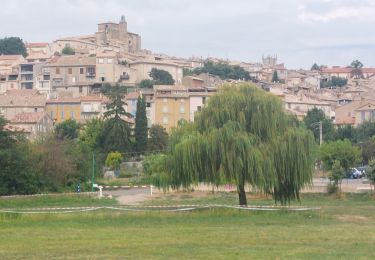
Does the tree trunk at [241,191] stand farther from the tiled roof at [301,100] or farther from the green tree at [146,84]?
the tiled roof at [301,100]

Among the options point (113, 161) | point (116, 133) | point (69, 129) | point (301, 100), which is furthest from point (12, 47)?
point (113, 161)

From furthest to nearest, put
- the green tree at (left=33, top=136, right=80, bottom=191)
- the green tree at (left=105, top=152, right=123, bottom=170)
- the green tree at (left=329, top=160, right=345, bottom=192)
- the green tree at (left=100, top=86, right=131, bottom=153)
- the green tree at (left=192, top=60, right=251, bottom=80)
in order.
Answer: the green tree at (left=192, top=60, right=251, bottom=80) → the green tree at (left=100, top=86, right=131, bottom=153) → the green tree at (left=105, top=152, right=123, bottom=170) → the green tree at (left=329, top=160, right=345, bottom=192) → the green tree at (left=33, top=136, right=80, bottom=191)

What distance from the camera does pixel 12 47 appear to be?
18988cm

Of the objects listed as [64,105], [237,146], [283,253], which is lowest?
[283,253]

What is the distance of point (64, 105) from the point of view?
116625 mm

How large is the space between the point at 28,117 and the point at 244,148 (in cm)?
7516

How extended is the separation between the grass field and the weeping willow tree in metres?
1.68

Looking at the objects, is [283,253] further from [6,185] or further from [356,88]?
[356,88]

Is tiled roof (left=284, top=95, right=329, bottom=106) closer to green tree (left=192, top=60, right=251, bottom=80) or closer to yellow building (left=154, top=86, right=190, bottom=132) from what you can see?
yellow building (left=154, top=86, right=190, bottom=132)

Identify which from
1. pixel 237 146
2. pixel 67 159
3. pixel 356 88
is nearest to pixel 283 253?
pixel 237 146

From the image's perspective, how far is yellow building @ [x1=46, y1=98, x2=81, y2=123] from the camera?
11559cm

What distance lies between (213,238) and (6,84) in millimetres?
129879

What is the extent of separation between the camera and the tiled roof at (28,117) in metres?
101

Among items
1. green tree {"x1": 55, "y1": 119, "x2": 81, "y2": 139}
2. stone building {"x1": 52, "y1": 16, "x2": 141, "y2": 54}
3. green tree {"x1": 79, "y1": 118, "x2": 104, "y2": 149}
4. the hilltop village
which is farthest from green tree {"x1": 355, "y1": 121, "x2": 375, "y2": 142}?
stone building {"x1": 52, "y1": 16, "x2": 141, "y2": 54}
